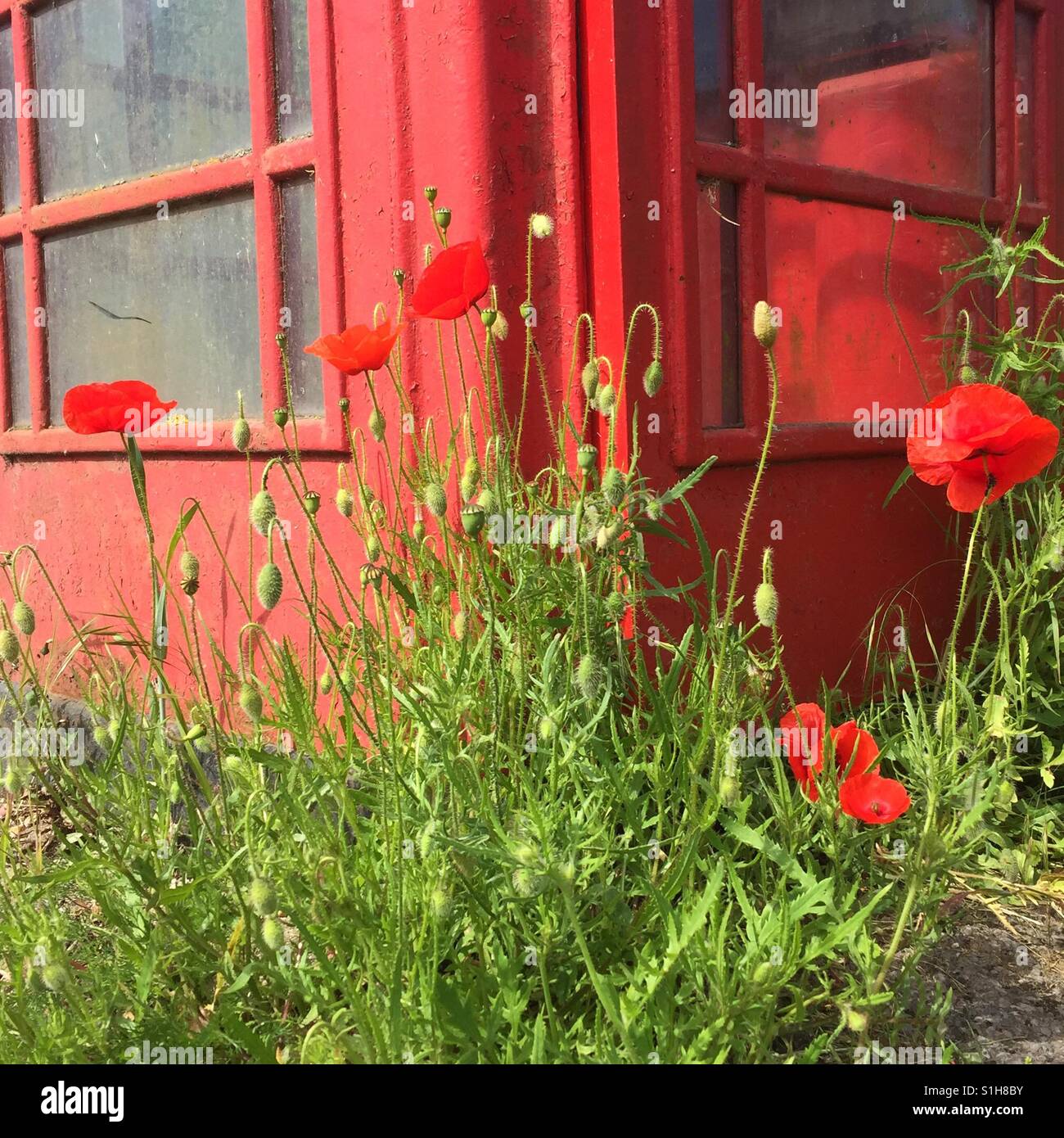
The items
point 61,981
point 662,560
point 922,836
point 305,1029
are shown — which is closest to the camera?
point 61,981

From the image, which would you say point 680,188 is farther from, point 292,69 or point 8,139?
point 8,139

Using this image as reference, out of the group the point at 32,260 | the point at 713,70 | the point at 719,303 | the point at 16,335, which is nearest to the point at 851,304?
the point at 719,303

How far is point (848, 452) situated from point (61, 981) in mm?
2044

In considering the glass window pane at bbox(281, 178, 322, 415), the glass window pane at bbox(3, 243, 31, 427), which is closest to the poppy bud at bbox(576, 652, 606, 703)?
the glass window pane at bbox(281, 178, 322, 415)

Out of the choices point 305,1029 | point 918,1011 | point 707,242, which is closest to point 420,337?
point 707,242

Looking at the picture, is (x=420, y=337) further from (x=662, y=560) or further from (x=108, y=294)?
(x=108, y=294)

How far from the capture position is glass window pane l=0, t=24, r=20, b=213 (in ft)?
11.5

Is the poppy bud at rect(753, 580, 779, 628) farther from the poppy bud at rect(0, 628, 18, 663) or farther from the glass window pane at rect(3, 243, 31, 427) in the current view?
the glass window pane at rect(3, 243, 31, 427)

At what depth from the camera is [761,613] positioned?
165 cm

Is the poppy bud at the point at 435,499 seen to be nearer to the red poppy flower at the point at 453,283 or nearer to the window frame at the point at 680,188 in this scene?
the red poppy flower at the point at 453,283

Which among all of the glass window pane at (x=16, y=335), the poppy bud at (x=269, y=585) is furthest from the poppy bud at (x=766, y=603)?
the glass window pane at (x=16, y=335)

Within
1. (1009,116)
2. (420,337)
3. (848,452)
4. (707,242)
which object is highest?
(1009,116)

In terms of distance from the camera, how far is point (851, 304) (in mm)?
2920

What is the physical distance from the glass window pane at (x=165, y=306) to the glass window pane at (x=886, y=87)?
1274mm
